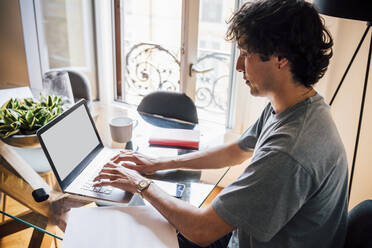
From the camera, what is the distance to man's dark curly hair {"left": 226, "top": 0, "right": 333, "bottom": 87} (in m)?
0.90

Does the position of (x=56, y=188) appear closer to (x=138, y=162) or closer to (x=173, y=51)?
(x=138, y=162)

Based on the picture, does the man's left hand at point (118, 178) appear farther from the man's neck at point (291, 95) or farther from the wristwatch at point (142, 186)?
the man's neck at point (291, 95)

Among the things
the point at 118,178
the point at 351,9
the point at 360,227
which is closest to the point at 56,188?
the point at 118,178

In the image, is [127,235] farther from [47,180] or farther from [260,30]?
[260,30]

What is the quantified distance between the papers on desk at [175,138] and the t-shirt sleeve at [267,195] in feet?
2.16

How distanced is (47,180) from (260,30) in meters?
0.95

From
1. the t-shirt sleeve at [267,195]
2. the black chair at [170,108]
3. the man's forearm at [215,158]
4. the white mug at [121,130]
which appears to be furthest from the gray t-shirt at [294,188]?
the black chair at [170,108]

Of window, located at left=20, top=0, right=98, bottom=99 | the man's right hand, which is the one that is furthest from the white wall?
the man's right hand

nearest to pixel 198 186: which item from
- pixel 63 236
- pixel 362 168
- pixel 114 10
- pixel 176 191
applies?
pixel 176 191

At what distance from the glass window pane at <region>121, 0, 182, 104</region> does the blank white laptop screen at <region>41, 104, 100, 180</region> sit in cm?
157

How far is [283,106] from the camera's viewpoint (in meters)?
0.96

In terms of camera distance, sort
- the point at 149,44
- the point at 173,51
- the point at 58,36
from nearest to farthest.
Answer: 1. the point at 58,36
2. the point at 149,44
3. the point at 173,51

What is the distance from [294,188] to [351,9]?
914 millimetres

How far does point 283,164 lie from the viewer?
78cm
